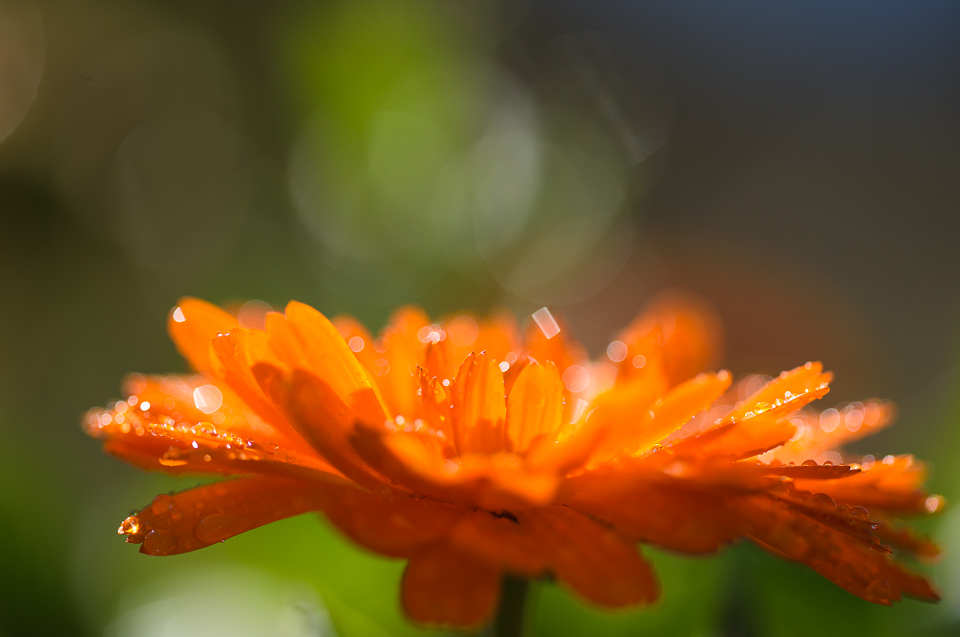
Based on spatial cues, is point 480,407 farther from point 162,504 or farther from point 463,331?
point 463,331

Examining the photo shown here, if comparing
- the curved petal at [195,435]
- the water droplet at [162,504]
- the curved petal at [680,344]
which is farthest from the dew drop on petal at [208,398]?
the curved petal at [680,344]

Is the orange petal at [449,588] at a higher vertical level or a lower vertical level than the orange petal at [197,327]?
lower

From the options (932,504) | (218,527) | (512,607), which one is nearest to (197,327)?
(218,527)

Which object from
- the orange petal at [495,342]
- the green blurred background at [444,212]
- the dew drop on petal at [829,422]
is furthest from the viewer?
the green blurred background at [444,212]

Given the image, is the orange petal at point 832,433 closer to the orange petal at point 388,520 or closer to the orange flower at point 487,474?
the orange flower at point 487,474

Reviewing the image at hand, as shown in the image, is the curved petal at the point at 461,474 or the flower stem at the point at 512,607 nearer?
the curved petal at the point at 461,474

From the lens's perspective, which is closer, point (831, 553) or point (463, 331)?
point (831, 553)
